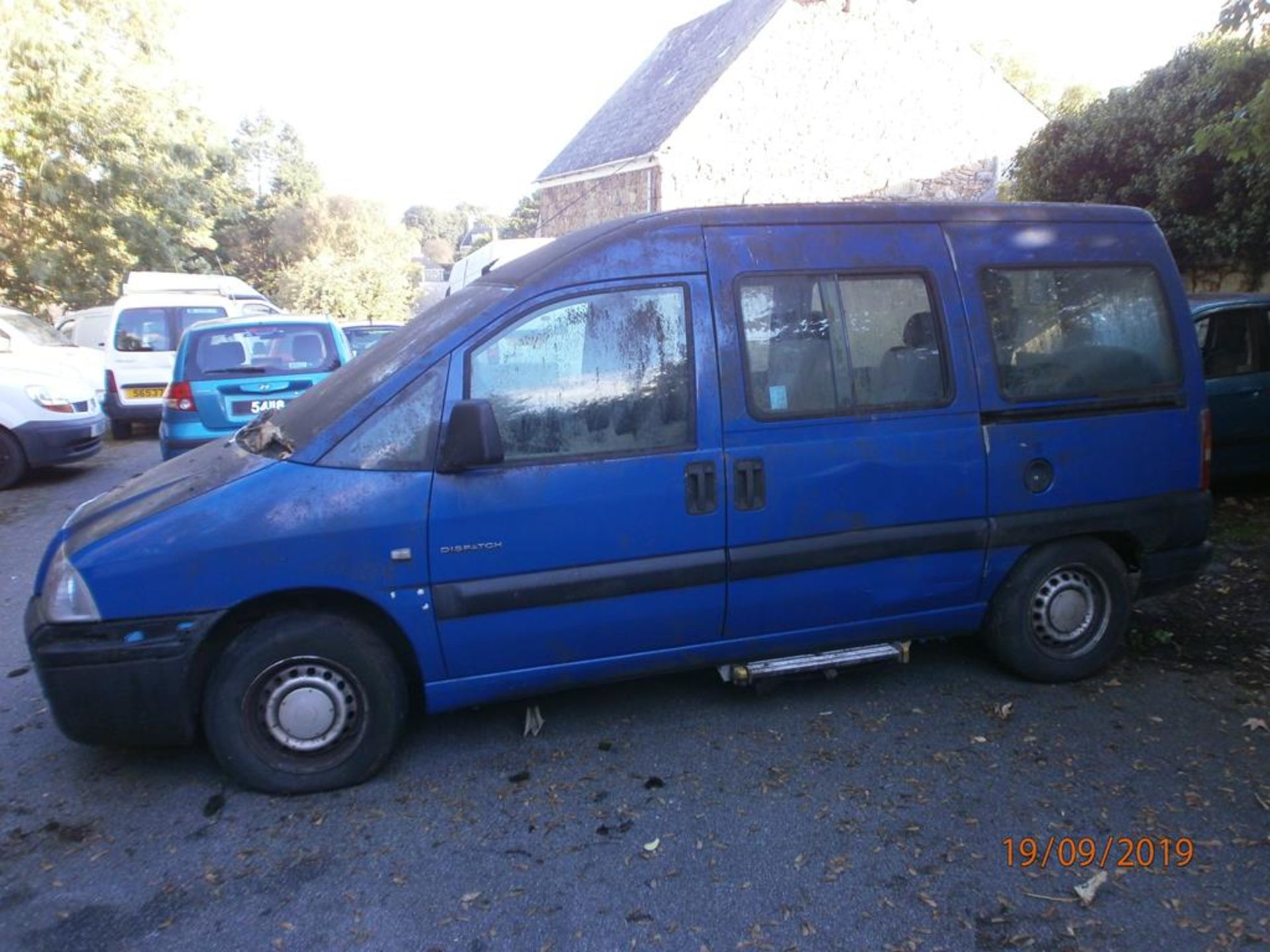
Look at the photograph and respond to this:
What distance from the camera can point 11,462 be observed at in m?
9.77

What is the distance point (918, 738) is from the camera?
4.01 m

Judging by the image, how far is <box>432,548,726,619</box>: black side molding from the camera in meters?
3.62

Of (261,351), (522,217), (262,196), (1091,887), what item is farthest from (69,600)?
(522,217)

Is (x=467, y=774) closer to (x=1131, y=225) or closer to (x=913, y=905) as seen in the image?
(x=913, y=905)

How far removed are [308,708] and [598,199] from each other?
63.8 feet

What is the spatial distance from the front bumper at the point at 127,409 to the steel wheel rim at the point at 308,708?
435 inches

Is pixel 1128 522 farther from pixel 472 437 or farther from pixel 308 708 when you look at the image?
pixel 308 708

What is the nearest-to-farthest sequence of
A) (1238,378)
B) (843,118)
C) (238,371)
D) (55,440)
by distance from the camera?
(1238,378)
(238,371)
(55,440)
(843,118)

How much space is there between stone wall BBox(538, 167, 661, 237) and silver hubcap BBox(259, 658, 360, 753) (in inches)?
571

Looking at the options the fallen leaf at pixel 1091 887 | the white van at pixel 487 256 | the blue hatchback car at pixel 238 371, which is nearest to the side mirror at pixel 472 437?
the fallen leaf at pixel 1091 887

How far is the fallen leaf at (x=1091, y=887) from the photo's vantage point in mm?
2963

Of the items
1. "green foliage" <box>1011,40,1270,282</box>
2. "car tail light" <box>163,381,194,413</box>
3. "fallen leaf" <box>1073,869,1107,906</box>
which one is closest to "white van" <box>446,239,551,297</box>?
"car tail light" <box>163,381,194,413</box>

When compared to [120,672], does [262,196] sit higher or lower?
higher

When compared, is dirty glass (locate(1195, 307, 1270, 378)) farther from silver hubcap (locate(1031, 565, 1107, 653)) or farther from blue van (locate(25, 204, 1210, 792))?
silver hubcap (locate(1031, 565, 1107, 653))
